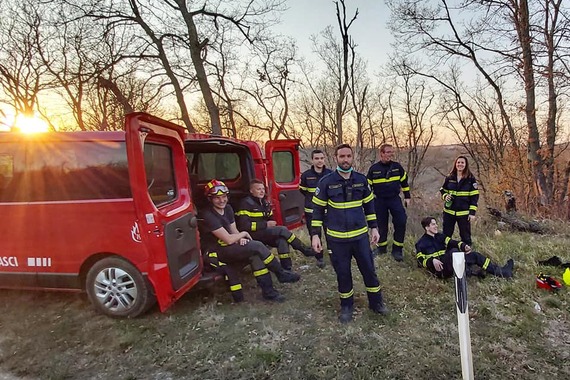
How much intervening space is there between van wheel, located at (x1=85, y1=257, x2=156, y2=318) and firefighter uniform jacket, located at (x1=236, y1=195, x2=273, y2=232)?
5.09 feet

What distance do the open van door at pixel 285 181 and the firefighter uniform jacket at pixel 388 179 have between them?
135cm

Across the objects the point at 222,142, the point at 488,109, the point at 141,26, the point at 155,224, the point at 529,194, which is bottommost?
the point at 529,194

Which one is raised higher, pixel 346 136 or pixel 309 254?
pixel 346 136

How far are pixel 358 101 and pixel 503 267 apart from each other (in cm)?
2062

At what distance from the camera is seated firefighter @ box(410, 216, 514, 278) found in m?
4.77

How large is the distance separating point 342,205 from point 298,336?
134 centimetres

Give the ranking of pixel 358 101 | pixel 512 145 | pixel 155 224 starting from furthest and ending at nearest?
pixel 358 101 < pixel 512 145 < pixel 155 224

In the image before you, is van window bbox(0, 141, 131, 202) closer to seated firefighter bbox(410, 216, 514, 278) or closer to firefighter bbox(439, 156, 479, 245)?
seated firefighter bbox(410, 216, 514, 278)

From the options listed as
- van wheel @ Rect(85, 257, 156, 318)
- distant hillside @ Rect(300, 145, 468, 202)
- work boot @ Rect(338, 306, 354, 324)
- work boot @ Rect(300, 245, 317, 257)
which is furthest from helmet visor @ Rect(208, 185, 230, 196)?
distant hillside @ Rect(300, 145, 468, 202)

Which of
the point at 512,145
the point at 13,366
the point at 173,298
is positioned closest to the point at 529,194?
the point at 512,145

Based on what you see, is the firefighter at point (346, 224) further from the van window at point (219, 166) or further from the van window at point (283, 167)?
the van window at point (283, 167)

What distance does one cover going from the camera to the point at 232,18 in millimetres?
13336

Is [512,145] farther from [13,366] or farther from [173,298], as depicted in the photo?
[13,366]

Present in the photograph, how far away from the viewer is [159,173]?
3.96 m
